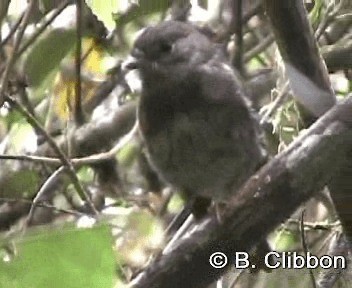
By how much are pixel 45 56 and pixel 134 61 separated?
0.43 feet

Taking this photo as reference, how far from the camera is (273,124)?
869 mm

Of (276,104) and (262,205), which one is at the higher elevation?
(262,205)

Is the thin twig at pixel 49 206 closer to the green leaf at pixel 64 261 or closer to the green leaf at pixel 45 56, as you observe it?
the green leaf at pixel 45 56

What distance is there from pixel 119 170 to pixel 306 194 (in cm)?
53

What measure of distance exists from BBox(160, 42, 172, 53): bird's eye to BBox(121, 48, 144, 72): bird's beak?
3cm

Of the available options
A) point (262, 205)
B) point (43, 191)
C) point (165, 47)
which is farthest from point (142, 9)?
→ point (262, 205)

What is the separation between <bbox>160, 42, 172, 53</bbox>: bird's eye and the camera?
0.97m

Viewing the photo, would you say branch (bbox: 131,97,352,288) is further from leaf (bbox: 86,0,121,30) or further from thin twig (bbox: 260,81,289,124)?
leaf (bbox: 86,0,121,30)

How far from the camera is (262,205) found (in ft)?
1.78

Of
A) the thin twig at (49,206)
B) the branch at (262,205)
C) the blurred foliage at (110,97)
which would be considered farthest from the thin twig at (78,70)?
the branch at (262,205)

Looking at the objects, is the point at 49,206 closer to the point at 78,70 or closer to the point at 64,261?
the point at 78,70

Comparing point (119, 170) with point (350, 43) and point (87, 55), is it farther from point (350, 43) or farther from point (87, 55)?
point (350, 43)

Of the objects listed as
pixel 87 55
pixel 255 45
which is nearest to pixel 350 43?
pixel 255 45

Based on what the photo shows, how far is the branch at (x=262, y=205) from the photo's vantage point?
54 centimetres
